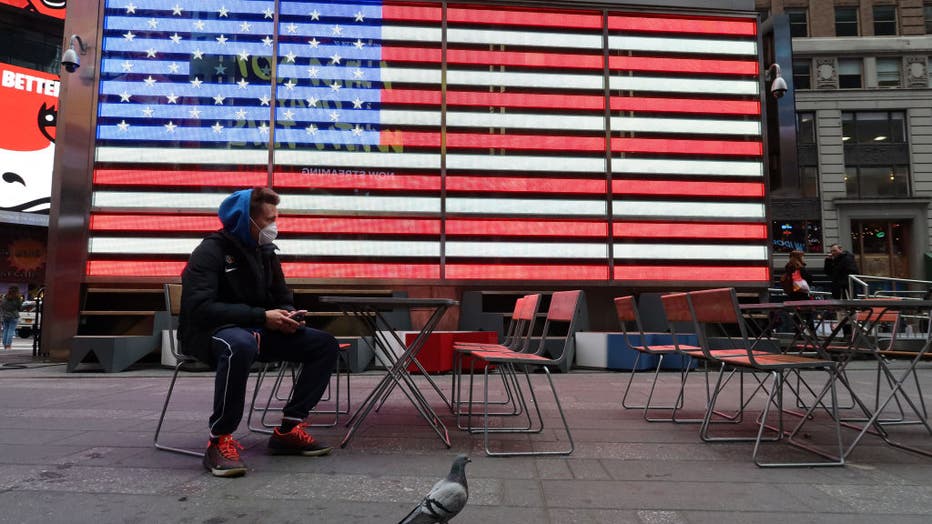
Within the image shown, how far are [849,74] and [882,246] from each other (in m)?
8.37

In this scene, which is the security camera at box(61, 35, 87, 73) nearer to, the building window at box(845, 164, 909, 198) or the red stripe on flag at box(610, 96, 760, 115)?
the red stripe on flag at box(610, 96, 760, 115)

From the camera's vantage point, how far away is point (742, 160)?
10.3 meters

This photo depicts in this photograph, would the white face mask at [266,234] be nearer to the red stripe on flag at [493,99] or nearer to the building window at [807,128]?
the red stripe on flag at [493,99]

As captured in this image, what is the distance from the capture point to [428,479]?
2.91m

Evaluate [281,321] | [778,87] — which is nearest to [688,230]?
[778,87]

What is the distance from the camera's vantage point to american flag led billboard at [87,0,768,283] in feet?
31.1

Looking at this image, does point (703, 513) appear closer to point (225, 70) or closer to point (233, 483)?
point (233, 483)

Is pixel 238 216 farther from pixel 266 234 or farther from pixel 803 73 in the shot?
pixel 803 73

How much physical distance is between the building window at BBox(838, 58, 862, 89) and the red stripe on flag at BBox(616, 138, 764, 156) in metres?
21.9

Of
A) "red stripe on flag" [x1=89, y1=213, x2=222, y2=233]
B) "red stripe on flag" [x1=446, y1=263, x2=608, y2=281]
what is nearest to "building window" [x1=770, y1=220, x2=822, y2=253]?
"red stripe on flag" [x1=446, y1=263, x2=608, y2=281]

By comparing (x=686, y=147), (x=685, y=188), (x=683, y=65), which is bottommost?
(x=685, y=188)

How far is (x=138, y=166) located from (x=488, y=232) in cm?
597

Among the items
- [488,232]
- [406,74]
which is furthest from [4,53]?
[488,232]

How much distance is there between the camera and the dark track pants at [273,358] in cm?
305
